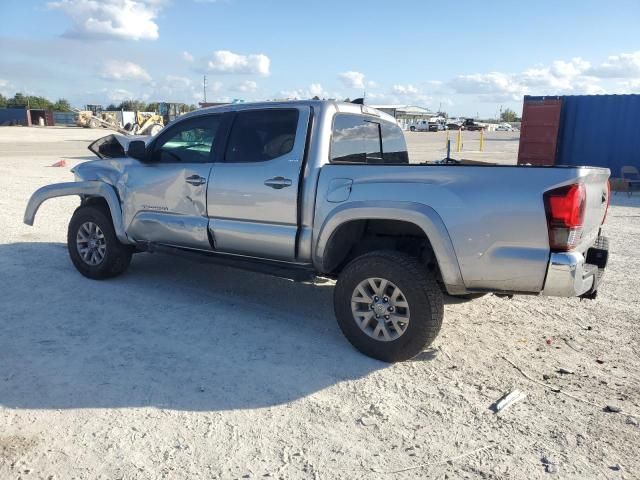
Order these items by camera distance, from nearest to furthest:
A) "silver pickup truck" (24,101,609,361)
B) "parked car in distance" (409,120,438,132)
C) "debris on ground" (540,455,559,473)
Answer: "debris on ground" (540,455,559,473) < "silver pickup truck" (24,101,609,361) < "parked car in distance" (409,120,438,132)

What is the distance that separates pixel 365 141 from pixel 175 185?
191cm

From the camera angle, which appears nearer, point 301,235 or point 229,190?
point 301,235

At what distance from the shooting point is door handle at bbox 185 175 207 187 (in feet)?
16.4

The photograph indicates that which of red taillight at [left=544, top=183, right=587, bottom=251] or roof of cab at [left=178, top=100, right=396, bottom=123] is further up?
roof of cab at [left=178, top=100, right=396, bottom=123]

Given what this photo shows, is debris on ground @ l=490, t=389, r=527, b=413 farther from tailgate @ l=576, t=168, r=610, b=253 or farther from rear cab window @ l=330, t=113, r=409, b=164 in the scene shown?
rear cab window @ l=330, t=113, r=409, b=164

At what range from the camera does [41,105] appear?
90.1 meters

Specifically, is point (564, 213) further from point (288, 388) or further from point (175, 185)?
point (175, 185)

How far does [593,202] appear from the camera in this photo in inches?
149

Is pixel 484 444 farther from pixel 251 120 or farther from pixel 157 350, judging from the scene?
pixel 251 120

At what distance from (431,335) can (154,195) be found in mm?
3133

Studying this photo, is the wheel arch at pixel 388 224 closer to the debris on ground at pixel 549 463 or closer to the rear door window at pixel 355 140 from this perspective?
the rear door window at pixel 355 140

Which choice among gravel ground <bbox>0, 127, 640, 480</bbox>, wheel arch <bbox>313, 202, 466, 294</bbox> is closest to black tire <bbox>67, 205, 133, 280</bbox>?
gravel ground <bbox>0, 127, 640, 480</bbox>

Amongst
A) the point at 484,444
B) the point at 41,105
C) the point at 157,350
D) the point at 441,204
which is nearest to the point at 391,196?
the point at 441,204

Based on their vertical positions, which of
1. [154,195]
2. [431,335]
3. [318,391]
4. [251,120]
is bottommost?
[318,391]
